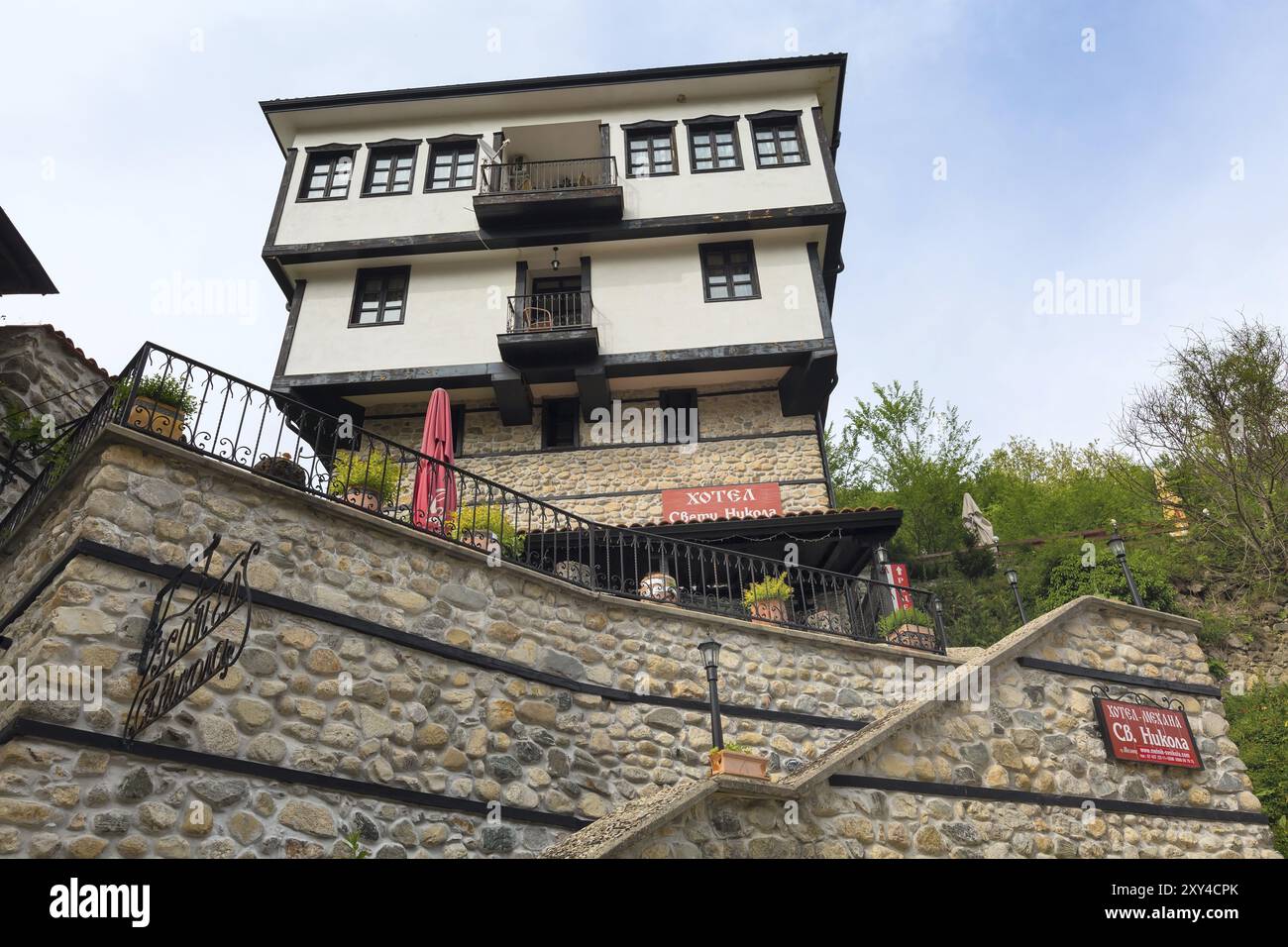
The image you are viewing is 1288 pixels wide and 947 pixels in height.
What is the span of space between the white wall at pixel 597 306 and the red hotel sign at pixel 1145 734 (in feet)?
25.5

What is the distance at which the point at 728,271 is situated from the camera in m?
14.6

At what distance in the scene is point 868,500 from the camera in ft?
63.4

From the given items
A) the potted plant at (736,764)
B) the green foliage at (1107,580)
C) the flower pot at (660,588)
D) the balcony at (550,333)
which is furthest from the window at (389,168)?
the green foliage at (1107,580)

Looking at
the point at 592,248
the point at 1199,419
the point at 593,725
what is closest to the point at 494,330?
the point at 592,248

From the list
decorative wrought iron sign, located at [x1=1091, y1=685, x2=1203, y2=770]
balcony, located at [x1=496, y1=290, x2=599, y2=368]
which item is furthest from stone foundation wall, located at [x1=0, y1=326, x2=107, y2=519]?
decorative wrought iron sign, located at [x1=1091, y1=685, x2=1203, y2=770]

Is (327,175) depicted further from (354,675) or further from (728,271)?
(354,675)

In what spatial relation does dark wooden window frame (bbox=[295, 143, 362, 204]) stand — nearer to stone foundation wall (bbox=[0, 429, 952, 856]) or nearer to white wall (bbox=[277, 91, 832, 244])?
white wall (bbox=[277, 91, 832, 244])

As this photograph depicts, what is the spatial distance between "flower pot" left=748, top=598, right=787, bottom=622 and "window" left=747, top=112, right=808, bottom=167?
929 cm

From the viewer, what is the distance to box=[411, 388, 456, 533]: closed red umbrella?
7.64 metres

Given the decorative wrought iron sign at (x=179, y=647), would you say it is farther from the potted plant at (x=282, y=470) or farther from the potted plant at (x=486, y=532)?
the potted plant at (x=486, y=532)

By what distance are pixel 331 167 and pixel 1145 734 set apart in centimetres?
1548

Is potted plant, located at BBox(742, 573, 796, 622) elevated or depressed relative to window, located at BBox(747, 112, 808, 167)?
depressed

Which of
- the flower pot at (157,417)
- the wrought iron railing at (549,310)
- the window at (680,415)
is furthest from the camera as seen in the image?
the window at (680,415)

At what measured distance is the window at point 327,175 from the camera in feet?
49.6
